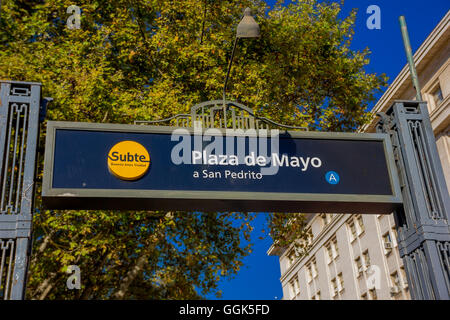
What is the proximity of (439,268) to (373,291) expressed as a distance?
137 feet

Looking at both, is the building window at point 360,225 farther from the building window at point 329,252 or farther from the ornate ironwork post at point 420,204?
the ornate ironwork post at point 420,204

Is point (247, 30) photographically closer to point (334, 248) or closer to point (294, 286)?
point (334, 248)

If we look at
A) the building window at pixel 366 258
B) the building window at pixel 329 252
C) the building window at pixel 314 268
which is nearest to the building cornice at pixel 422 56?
the building window at pixel 366 258

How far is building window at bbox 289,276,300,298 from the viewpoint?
6555 cm

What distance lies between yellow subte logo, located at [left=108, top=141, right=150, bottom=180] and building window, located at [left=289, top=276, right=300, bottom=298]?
6214 centimetres

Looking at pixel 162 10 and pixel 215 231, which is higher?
pixel 162 10

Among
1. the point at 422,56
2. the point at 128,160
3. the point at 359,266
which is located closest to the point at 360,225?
the point at 359,266

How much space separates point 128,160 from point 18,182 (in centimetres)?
100

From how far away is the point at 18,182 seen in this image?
15.9ft

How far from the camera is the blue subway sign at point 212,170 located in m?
5.21

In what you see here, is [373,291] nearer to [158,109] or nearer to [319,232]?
[319,232]

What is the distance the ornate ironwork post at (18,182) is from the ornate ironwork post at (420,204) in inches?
139
